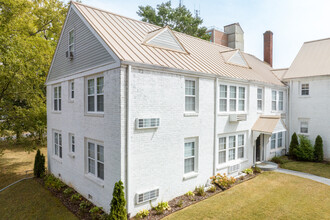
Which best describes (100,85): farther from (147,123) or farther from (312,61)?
(312,61)

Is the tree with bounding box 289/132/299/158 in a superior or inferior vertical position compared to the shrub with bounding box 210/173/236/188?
superior

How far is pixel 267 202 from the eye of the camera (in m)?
10.1

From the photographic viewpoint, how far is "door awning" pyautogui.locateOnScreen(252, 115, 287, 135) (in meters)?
14.4

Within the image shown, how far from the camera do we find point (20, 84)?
54.8 feet

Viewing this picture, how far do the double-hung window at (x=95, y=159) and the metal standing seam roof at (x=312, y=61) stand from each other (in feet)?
58.5

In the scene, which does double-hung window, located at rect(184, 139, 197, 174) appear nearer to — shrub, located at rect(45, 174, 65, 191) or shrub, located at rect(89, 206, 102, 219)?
shrub, located at rect(89, 206, 102, 219)

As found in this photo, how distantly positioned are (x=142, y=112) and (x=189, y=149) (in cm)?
372

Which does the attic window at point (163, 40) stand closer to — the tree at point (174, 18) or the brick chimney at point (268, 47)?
the brick chimney at point (268, 47)

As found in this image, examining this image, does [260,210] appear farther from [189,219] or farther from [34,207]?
[34,207]

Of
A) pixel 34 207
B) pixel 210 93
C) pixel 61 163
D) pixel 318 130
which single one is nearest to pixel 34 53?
pixel 61 163

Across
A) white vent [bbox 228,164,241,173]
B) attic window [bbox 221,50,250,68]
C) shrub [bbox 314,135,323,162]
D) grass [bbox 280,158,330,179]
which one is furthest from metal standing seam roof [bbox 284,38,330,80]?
white vent [bbox 228,164,241,173]

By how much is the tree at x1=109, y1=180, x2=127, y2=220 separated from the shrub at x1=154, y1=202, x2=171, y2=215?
1.67 metres

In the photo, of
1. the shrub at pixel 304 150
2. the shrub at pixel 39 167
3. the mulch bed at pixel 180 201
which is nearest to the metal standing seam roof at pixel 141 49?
the mulch bed at pixel 180 201

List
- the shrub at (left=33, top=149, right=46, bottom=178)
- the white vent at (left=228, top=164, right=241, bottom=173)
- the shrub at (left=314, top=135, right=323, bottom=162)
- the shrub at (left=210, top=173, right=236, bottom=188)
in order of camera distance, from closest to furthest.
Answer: the shrub at (left=210, top=173, right=236, bottom=188) < the white vent at (left=228, top=164, right=241, bottom=173) < the shrub at (left=33, top=149, right=46, bottom=178) < the shrub at (left=314, top=135, right=323, bottom=162)
